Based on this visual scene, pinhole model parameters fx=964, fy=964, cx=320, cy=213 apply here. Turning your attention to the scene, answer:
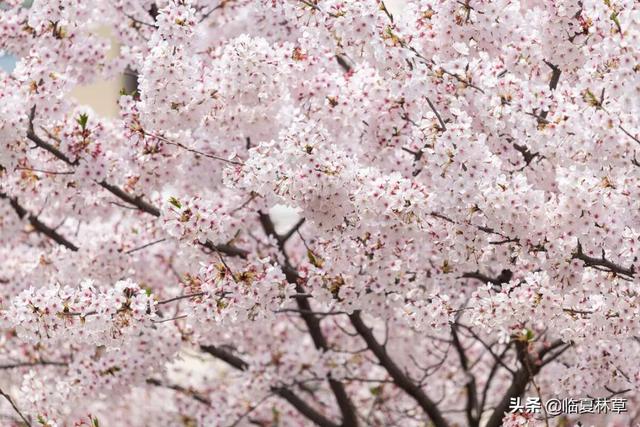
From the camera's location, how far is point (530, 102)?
471 centimetres

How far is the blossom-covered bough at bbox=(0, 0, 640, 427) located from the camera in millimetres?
4520

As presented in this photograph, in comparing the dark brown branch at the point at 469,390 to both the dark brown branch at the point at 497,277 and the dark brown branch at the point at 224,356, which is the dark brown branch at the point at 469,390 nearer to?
the dark brown branch at the point at 497,277

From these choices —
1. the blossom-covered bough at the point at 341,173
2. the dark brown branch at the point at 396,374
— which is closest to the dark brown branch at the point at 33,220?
the blossom-covered bough at the point at 341,173

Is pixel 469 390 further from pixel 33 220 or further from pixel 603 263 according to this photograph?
pixel 33 220

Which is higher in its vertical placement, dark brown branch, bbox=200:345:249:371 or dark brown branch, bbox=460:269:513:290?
dark brown branch, bbox=200:345:249:371

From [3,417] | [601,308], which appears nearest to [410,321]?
[601,308]

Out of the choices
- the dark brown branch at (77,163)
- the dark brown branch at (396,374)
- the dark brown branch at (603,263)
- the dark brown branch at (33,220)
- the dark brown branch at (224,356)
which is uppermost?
the dark brown branch at (33,220)

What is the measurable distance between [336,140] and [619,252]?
1917mm

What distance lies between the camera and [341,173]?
4.55 metres

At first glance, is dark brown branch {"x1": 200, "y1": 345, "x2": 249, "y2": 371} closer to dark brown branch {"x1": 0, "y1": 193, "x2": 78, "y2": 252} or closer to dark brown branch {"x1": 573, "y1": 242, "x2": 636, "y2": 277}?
dark brown branch {"x1": 0, "y1": 193, "x2": 78, "y2": 252}

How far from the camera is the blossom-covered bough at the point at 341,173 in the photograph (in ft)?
14.8

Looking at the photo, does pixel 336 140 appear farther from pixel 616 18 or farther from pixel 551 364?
pixel 551 364

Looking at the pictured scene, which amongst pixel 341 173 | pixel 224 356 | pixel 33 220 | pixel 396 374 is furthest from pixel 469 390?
pixel 33 220

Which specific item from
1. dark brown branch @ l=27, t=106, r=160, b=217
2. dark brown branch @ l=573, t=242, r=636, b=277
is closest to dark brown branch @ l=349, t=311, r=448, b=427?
dark brown branch @ l=27, t=106, r=160, b=217
